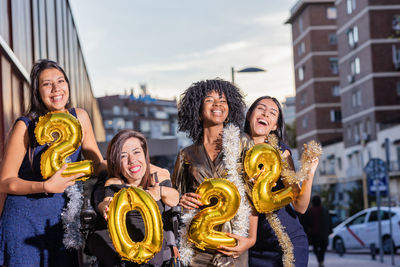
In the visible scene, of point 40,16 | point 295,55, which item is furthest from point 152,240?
point 295,55

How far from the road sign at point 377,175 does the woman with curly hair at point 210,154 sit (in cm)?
1342

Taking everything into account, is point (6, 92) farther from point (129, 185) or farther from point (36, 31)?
point (129, 185)

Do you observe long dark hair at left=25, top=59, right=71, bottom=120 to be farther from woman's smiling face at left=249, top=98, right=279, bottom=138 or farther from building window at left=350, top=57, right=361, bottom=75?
building window at left=350, top=57, right=361, bottom=75

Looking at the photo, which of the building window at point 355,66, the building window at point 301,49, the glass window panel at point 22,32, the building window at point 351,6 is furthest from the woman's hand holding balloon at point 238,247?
the building window at point 301,49

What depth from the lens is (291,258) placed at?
5059mm

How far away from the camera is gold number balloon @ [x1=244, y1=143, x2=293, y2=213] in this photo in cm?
477

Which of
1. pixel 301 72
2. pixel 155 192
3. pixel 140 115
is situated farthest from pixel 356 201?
pixel 140 115

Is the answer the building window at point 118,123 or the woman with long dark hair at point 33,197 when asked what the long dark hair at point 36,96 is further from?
the building window at point 118,123

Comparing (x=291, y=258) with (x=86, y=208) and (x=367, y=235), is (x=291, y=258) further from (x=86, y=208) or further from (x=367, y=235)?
(x=367, y=235)

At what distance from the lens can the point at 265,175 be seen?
15.8 ft

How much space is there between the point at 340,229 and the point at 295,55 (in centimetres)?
5969

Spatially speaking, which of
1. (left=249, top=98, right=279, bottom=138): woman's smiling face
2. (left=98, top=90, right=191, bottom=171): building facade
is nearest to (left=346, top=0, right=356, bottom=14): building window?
(left=98, top=90, right=191, bottom=171): building facade

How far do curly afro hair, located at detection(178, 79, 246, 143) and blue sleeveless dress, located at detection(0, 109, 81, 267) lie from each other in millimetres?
1319

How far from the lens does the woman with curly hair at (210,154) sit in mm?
4754
